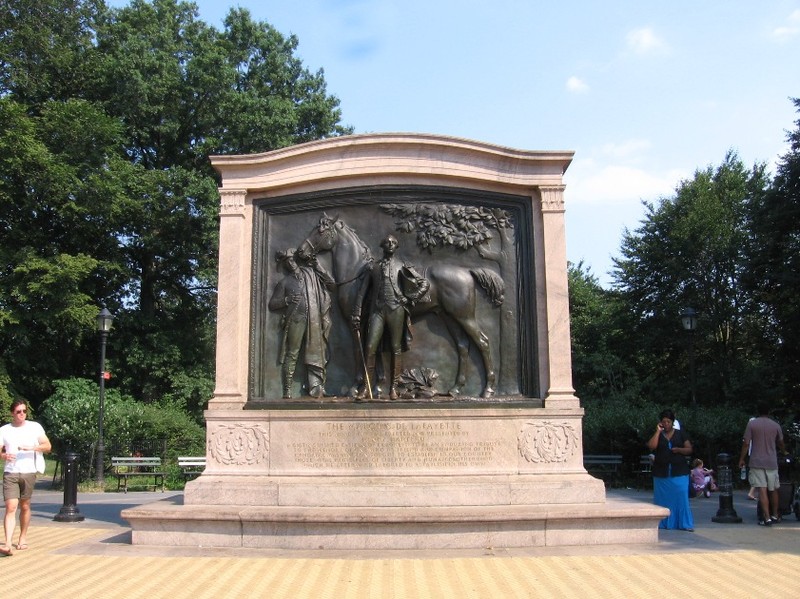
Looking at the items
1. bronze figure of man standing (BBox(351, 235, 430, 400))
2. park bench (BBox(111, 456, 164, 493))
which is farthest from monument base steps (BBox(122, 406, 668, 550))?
park bench (BBox(111, 456, 164, 493))

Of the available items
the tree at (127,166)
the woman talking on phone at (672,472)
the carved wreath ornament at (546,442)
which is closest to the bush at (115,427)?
the tree at (127,166)

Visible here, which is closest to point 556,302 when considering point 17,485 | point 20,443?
point 20,443

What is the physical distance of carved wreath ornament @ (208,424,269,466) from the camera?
11539 mm

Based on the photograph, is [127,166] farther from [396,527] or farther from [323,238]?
[396,527]

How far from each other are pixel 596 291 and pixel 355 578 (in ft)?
128

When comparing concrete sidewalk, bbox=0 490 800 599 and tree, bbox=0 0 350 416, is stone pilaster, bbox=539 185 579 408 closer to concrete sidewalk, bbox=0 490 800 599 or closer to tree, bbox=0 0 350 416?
concrete sidewalk, bbox=0 490 800 599

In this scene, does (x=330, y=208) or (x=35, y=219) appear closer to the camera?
(x=330, y=208)

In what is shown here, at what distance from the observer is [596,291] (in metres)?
45.4

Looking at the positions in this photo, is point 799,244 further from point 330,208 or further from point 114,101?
point 114,101

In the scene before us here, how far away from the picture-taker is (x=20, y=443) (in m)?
10.3

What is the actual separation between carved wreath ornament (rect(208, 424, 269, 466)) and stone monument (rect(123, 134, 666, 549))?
0.9 inches

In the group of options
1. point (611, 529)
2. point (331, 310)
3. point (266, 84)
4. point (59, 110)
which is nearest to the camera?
point (611, 529)

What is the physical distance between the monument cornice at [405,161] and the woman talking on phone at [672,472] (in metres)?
4.32

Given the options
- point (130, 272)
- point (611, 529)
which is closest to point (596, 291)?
point (130, 272)
